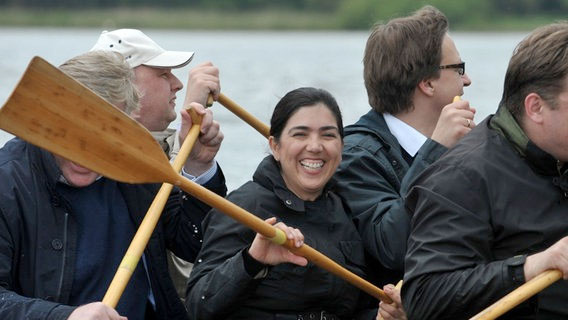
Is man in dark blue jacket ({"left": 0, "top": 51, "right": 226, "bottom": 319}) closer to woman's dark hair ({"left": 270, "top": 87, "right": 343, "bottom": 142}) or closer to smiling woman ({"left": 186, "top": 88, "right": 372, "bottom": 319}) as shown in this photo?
smiling woman ({"left": 186, "top": 88, "right": 372, "bottom": 319})

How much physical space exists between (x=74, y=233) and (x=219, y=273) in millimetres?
562

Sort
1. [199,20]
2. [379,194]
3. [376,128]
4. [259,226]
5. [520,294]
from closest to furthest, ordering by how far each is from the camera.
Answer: [520,294]
[259,226]
[379,194]
[376,128]
[199,20]

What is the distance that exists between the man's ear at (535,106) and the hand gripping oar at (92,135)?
95 centimetres

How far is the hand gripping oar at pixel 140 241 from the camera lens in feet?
14.8

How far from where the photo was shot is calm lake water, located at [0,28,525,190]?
15203 mm

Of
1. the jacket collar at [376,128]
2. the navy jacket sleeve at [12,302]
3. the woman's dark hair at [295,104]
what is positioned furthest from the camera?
the jacket collar at [376,128]

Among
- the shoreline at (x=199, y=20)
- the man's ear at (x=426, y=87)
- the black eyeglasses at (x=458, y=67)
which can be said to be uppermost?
the black eyeglasses at (x=458, y=67)

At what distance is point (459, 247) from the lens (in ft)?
14.1

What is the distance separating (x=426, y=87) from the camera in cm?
558

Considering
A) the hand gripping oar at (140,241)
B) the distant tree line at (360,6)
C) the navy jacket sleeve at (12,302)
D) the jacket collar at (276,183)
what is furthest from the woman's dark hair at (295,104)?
the distant tree line at (360,6)

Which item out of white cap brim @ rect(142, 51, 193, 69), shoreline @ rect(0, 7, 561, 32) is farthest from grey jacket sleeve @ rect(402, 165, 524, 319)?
shoreline @ rect(0, 7, 561, 32)

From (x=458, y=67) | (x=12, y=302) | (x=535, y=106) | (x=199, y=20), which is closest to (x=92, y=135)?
(x=12, y=302)

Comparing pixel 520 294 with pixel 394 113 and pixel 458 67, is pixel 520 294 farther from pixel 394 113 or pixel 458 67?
pixel 458 67

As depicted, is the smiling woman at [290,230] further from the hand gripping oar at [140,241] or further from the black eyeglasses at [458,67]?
the black eyeglasses at [458,67]
